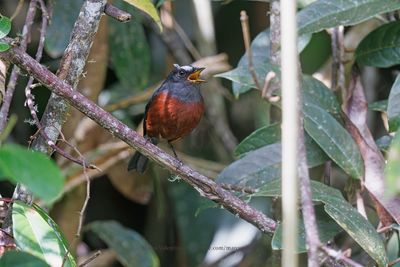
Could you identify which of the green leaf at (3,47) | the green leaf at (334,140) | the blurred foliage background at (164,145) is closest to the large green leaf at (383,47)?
the green leaf at (334,140)

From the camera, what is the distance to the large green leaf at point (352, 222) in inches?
94.8

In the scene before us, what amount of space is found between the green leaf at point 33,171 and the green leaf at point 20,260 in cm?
32

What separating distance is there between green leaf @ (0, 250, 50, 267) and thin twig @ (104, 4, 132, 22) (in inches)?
37.3

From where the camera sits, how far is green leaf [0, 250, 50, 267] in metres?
1.75

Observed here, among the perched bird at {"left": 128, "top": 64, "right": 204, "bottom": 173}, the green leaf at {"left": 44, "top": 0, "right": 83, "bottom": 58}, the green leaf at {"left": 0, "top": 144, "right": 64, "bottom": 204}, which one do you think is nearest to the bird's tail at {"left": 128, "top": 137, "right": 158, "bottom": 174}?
the perched bird at {"left": 128, "top": 64, "right": 204, "bottom": 173}

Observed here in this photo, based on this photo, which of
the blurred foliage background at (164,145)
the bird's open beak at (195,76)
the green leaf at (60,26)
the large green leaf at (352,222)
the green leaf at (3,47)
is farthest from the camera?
the blurred foliage background at (164,145)

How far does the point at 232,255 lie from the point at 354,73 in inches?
59.2

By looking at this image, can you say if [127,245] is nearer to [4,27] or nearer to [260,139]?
[260,139]

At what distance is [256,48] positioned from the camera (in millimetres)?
3410

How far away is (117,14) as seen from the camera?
247cm

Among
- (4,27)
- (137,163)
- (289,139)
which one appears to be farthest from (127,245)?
(289,139)

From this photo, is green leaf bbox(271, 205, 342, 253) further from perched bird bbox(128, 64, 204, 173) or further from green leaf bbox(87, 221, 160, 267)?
green leaf bbox(87, 221, 160, 267)

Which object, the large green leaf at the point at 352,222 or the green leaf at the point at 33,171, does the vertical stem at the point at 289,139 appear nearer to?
the green leaf at the point at 33,171

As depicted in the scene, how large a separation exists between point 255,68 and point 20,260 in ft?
4.77
